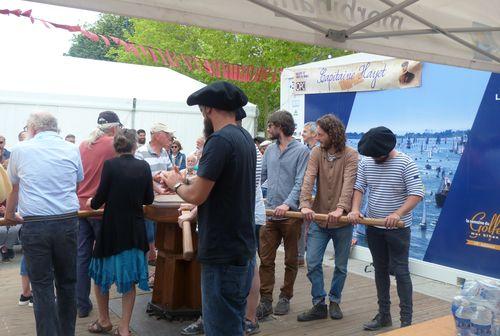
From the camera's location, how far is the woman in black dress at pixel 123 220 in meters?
3.98

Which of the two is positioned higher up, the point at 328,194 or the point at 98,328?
the point at 328,194

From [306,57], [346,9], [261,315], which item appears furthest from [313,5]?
[306,57]

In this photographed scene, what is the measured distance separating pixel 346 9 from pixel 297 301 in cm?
340

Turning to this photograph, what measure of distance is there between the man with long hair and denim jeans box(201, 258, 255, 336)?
194 cm

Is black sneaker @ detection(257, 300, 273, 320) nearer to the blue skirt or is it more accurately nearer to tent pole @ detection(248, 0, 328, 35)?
the blue skirt

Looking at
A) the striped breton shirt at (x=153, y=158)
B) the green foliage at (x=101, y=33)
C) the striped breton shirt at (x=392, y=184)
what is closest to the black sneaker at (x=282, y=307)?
the striped breton shirt at (x=392, y=184)

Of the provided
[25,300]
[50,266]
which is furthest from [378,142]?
[25,300]

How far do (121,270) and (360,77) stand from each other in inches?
180

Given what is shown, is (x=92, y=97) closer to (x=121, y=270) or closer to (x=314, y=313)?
(x=121, y=270)

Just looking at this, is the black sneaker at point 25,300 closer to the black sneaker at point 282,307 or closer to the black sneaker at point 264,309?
the black sneaker at point 264,309

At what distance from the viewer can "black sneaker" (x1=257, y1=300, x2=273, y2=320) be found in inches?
187

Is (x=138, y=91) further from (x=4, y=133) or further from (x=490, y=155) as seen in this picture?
(x=490, y=155)

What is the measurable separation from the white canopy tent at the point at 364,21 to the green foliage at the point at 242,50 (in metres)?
11.1

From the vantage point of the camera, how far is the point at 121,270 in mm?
4027
